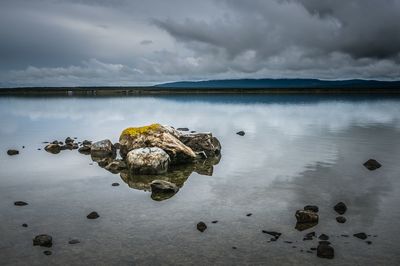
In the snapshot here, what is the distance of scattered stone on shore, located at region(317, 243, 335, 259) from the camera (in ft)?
25.0

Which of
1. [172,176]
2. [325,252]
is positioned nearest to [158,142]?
[172,176]

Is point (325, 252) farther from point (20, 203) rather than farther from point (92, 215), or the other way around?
point (20, 203)

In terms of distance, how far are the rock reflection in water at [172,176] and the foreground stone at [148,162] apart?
0.95ft

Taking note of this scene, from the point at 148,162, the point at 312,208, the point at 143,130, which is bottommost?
the point at 312,208

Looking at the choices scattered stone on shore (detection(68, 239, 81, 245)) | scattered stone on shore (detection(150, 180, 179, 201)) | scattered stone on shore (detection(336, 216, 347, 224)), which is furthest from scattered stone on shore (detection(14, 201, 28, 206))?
scattered stone on shore (detection(336, 216, 347, 224))

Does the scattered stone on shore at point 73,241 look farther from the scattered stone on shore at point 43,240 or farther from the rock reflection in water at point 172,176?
the rock reflection in water at point 172,176

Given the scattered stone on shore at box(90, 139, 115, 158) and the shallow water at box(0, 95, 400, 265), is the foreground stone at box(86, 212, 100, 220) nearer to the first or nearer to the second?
the shallow water at box(0, 95, 400, 265)

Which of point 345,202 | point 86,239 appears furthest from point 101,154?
point 345,202

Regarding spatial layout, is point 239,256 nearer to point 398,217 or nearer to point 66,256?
point 66,256

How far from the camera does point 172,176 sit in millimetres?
14992

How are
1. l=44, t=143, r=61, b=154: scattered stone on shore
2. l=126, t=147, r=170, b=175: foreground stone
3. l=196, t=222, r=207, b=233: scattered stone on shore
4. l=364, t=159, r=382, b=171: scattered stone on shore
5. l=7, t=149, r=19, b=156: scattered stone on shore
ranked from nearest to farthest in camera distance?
l=196, t=222, r=207, b=233: scattered stone on shore, l=126, t=147, r=170, b=175: foreground stone, l=364, t=159, r=382, b=171: scattered stone on shore, l=7, t=149, r=19, b=156: scattered stone on shore, l=44, t=143, r=61, b=154: scattered stone on shore

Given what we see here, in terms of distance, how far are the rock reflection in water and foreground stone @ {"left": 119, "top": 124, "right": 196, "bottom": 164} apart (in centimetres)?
50

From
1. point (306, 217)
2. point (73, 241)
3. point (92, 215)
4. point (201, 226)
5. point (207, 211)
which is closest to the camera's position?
point (73, 241)

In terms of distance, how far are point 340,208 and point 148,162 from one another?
26.4ft
